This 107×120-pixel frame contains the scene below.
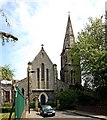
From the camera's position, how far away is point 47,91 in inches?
2963

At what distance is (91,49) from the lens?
4975 centimetres

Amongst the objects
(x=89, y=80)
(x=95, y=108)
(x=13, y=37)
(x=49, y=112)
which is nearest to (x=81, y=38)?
(x=89, y=80)

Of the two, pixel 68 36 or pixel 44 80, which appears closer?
pixel 44 80

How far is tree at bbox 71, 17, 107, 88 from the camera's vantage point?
151ft

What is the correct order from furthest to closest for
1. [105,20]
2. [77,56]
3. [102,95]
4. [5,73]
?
[77,56]
[105,20]
[102,95]
[5,73]

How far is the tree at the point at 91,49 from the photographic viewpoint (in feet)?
151

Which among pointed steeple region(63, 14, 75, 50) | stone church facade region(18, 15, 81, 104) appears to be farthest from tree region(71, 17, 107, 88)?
pointed steeple region(63, 14, 75, 50)

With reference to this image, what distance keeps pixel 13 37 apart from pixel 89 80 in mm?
44596

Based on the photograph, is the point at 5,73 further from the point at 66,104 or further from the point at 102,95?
the point at 66,104

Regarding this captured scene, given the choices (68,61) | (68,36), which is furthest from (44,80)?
(68,36)

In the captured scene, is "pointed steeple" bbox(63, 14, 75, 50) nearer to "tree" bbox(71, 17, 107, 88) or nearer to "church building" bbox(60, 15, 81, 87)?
"church building" bbox(60, 15, 81, 87)

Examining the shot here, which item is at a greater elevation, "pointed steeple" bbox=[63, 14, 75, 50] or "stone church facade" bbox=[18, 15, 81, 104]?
"pointed steeple" bbox=[63, 14, 75, 50]

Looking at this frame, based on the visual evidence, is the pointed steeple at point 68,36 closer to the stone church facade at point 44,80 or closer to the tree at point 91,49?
the stone church facade at point 44,80

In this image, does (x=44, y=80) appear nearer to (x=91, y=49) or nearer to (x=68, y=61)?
(x=68, y=61)
